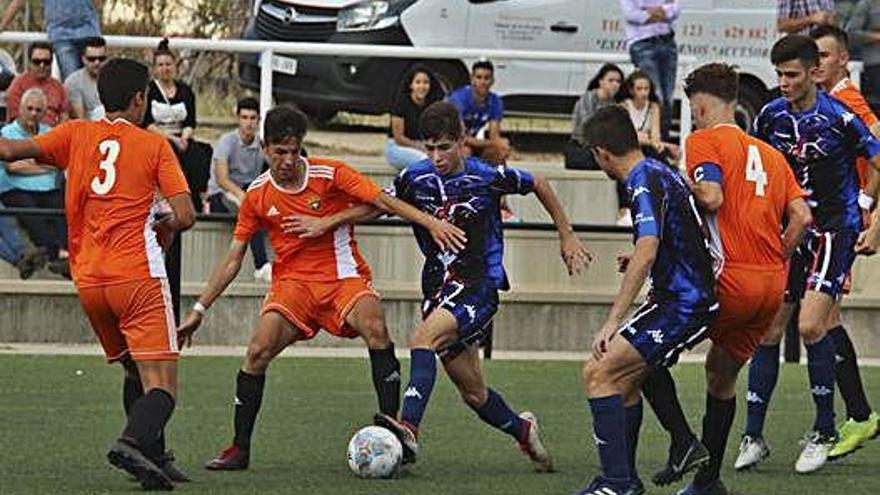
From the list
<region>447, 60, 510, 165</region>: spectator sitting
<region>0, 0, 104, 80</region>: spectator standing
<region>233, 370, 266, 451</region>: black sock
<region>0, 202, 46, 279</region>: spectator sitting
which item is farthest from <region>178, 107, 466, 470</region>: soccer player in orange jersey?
<region>447, 60, 510, 165</region>: spectator sitting

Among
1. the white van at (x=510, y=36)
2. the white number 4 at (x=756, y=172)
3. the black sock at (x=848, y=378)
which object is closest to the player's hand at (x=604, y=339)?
the white number 4 at (x=756, y=172)

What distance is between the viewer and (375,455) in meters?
10.5

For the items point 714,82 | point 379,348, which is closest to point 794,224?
point 714,82

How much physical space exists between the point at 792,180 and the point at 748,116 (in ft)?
31.5

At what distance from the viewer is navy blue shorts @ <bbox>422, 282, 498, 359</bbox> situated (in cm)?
1084

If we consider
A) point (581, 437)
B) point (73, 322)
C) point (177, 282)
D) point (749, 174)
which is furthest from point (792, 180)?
point (73, 322)

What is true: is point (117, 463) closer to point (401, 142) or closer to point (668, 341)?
point (668, 341)

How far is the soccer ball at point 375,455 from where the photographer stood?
1045cm

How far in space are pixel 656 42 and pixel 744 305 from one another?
9014 mm

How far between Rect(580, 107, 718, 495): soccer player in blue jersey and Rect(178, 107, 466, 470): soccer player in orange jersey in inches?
64.5

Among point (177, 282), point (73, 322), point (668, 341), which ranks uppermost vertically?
point (668, 341)

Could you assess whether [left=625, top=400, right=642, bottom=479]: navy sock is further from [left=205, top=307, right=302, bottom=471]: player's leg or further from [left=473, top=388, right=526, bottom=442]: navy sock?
[left=205, top=307, right=302, bottom=471]: player's leg

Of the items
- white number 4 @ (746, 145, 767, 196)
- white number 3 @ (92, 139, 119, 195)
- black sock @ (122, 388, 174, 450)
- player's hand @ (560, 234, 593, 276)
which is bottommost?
black sock @ (122, 388, 174, 450)

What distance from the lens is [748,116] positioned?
19.5m
